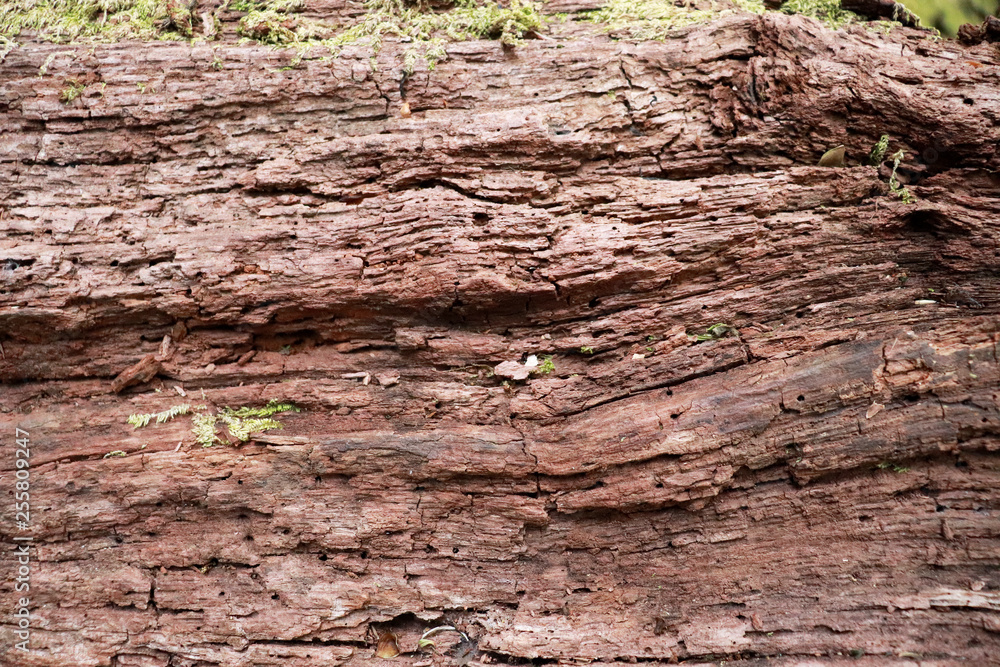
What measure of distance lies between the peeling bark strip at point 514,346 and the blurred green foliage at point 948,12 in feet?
1.78

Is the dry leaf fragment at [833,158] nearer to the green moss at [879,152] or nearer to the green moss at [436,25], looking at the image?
the green moss at [879,152]

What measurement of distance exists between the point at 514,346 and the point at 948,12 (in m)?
6.05

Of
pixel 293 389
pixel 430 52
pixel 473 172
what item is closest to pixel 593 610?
pixel 293 389

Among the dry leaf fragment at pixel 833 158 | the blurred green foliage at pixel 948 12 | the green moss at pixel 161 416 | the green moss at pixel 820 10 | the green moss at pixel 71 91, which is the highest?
the blurred green foliage at pixel 948 12

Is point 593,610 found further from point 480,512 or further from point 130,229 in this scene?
point 130,229

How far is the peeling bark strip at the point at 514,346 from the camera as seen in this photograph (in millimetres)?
4684

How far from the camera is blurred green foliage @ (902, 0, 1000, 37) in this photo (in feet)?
19.6

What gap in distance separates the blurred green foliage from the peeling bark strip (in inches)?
21.4

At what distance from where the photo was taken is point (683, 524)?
4883mm

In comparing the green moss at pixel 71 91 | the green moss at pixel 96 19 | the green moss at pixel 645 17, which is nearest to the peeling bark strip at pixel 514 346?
the green moss at pixel 71 91

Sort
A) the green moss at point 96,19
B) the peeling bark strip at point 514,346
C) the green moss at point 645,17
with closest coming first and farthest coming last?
the peeling bark strip at point 514,346 < the green moss at point 645,17 < the green moss at point 96,19

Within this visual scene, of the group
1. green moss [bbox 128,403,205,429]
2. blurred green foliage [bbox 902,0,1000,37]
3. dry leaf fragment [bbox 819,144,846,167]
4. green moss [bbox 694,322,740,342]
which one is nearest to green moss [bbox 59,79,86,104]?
green moss [bbox 128,403,205,429]

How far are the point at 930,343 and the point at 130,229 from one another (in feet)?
24.2

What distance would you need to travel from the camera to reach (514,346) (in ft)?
17.3
